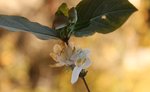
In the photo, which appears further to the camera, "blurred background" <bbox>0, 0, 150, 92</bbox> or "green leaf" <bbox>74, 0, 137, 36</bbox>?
"blurred background" <bbox>0, 0, 150, 92</bbox>

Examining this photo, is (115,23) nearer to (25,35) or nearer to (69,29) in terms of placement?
(69,29)

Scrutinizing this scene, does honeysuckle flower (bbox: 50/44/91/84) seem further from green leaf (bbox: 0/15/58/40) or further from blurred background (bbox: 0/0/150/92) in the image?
blurred background (bbox: 0/0/150/92)

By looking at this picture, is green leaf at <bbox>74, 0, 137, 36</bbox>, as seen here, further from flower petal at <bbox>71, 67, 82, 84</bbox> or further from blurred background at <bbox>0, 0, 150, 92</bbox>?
blurred background at <bbox>0, 0, 150, 92</bbox>

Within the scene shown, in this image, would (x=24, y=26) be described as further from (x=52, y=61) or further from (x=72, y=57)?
(x=52, y=61)

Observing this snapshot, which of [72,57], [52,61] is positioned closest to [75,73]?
[72,57]

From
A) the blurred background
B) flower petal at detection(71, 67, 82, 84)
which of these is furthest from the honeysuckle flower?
the blurred background

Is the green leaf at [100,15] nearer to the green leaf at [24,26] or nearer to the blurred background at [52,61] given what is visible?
the green leaf at [24,26]

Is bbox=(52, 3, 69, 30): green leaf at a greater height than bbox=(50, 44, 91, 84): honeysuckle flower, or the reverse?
bbox=(52, 3, 69, 30): green leaf

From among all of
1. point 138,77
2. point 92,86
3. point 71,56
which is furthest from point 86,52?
point 138,77
